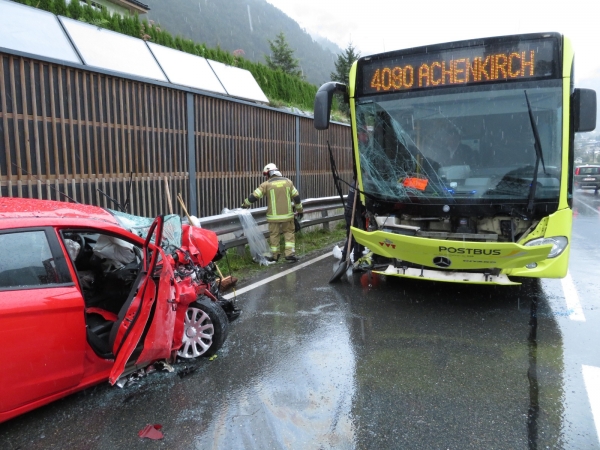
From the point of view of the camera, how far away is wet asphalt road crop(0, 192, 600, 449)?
9.91ft

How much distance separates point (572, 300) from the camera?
6.00m

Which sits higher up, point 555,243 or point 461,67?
point 461,67

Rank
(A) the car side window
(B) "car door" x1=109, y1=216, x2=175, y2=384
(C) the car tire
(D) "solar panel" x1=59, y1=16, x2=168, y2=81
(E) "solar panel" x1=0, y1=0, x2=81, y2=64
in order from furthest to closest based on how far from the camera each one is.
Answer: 1. (D) "solar panel" x1=59, y1=16, x2=168, y2=81
2. (E) "solar panel" x1=0, y1=0, x2=81, y2=64
3. (C) the car tire
4. (B) "car door" x1=109, y1=216, x2=175, y2=384
5. (A) the car side window

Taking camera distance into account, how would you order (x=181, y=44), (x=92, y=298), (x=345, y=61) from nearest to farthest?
(x=92, y=298), (x=181, y=44), (x=345, y=61)

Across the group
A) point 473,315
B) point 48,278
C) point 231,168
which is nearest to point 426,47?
point 473,315

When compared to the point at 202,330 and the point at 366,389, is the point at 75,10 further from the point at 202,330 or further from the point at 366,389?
the point at 366,389

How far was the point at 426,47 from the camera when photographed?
19.3 ft

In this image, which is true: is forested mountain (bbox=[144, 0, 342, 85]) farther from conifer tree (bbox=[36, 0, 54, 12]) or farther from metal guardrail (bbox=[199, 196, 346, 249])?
metal guardrail (bbox=[199, 196, 346, 249])

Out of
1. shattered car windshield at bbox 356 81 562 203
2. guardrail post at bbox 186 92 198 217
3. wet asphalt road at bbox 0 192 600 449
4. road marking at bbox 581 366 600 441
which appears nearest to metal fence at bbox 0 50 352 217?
guardrail post at bbox 186 92 198 217

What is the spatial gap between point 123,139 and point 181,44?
33.9 ft

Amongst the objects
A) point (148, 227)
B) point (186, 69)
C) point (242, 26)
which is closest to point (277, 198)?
point (148, 227)

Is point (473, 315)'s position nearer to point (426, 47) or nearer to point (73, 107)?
point (426, 47)

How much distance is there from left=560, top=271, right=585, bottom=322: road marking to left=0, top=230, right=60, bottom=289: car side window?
17.0ft

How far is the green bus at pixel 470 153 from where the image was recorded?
5234 millimetres
